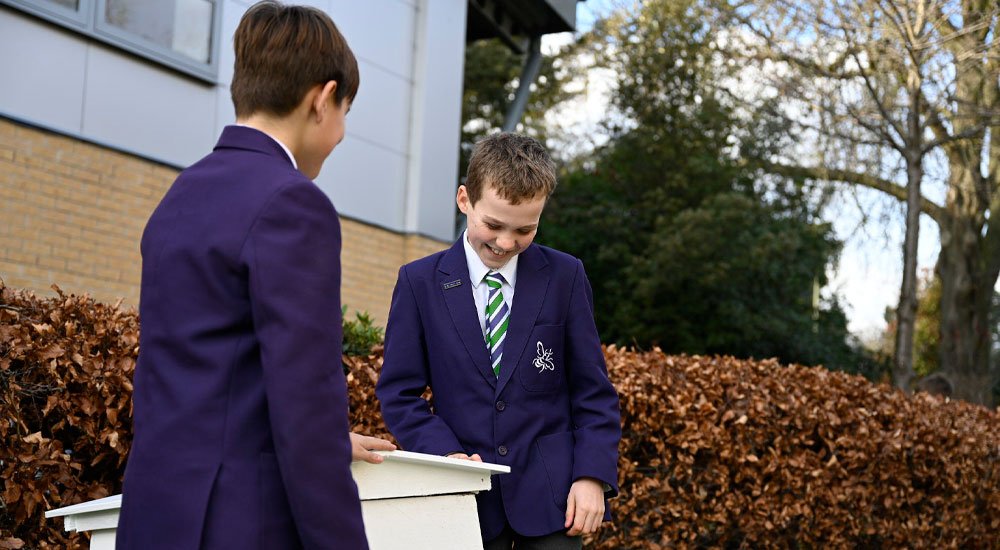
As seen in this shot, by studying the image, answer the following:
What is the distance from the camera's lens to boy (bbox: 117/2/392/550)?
5.73 ft

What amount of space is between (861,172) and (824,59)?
341 cm

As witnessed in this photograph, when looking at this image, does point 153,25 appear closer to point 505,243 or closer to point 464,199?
point 464,199

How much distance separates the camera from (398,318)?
296cm

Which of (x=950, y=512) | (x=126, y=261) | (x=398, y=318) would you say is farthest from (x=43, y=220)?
(x=950, y=512)

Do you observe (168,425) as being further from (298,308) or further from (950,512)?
(950,512)

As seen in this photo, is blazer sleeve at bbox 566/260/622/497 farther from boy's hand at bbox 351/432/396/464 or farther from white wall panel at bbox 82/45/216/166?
white wall panel at bbox 82/45/216/166

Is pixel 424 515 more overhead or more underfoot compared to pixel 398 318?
more underfoot

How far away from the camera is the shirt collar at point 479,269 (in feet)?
9.85

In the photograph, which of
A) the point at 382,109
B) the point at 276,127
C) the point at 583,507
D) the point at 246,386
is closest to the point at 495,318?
the point at 583,507

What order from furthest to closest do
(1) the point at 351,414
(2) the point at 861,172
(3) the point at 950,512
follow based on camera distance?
(2) the point at 861,172 < (3) the point at 950,512 < (1) the point at 351,414

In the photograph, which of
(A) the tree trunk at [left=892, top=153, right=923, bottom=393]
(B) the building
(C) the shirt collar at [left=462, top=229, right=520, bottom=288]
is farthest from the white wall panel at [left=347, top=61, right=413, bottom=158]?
(C) the shirt collar at [left=462, top=229, right=520, bottom=288]

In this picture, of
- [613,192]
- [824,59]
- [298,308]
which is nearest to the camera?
[298,308]

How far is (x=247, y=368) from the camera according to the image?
182cm

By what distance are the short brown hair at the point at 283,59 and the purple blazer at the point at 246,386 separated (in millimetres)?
176
